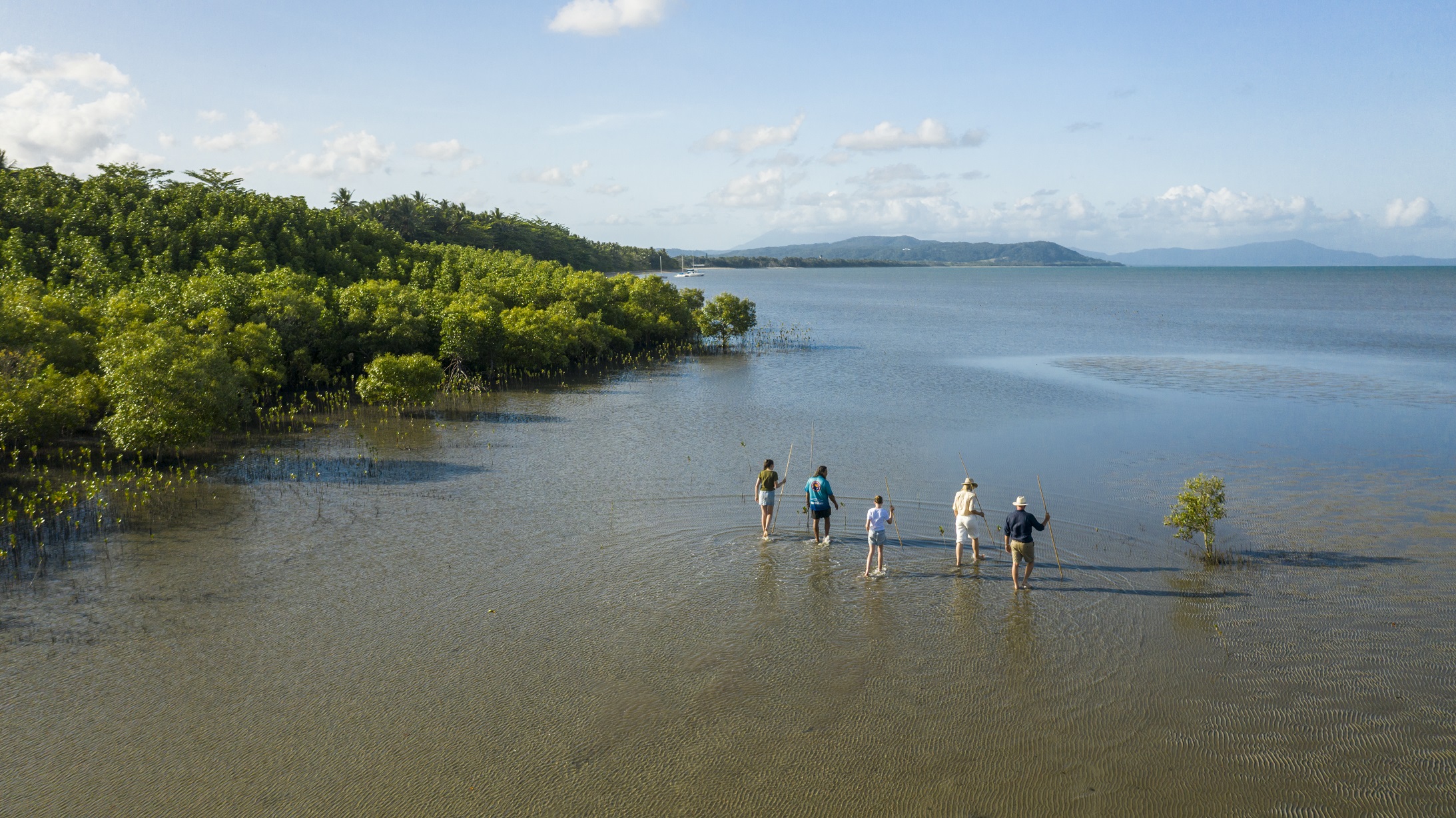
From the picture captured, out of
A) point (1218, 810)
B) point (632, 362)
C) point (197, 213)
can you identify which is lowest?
point (1218, 810)

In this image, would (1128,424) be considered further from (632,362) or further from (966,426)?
(632,362)

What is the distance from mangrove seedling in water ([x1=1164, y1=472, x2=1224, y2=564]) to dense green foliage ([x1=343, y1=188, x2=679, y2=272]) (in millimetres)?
83906

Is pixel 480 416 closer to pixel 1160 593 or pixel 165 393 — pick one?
pixel 165 393

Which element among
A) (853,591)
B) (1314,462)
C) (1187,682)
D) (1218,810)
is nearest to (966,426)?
(1314,462)

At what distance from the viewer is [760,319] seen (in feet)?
315

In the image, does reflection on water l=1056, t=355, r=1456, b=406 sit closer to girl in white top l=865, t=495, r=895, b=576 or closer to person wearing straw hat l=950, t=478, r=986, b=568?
person wearing straw hat l=950, t=478, r=986, b=568

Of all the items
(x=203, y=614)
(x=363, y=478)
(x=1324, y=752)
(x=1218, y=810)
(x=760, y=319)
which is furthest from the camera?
(x=760, y=319)

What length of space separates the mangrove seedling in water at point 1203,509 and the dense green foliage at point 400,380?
27.5m

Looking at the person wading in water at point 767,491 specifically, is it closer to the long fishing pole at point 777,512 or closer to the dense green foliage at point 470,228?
the long fishing pole at point 777,512

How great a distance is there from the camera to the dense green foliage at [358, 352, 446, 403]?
33938mm

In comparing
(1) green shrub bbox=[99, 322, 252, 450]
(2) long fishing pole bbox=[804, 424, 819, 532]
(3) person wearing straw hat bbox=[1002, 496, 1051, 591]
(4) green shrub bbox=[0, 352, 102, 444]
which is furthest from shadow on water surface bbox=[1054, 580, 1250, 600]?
(4) green shrub bbox=[0, 352, 102, 444]

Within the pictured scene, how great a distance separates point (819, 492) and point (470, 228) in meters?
97.9

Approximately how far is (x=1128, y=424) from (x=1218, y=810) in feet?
83.9

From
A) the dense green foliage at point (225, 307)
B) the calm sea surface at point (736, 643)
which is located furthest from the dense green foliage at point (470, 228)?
the calm sea surface at point (736, 643)
